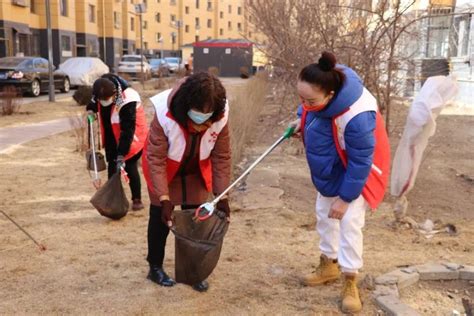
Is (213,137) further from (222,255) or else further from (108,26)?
(108,26)

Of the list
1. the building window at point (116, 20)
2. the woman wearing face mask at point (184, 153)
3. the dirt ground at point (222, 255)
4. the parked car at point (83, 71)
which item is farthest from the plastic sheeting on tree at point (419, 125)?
the building window at point (116, 20)

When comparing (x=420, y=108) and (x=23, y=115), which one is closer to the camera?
(x=420, y=108)

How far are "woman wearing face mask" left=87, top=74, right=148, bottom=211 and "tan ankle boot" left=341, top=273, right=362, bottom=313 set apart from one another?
2246 millimetres

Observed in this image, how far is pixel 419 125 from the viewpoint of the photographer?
14.2 feet

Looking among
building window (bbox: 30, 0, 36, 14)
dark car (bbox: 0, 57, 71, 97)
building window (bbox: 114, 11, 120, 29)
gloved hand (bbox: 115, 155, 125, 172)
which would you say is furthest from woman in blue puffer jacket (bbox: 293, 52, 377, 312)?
building window (bbox: 114, 11, 120, 29)

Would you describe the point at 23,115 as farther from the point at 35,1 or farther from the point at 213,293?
the point at 35,1

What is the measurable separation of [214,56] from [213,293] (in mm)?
38622

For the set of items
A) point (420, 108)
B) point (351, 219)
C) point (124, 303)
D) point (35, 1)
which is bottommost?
point (124, 303)

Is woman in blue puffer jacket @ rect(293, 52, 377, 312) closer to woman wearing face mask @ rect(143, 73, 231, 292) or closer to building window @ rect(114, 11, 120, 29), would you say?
woman wearing face mask @ rect(143, 73, 231, 292)

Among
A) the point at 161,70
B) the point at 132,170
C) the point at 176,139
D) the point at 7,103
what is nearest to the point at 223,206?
the point at 176,139

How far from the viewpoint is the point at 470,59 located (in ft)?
44.6

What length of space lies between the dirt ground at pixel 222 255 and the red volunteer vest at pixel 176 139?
0.77m

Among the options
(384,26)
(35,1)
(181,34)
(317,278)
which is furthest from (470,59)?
(181,34)

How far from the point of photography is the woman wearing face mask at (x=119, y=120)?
4.70 meters
